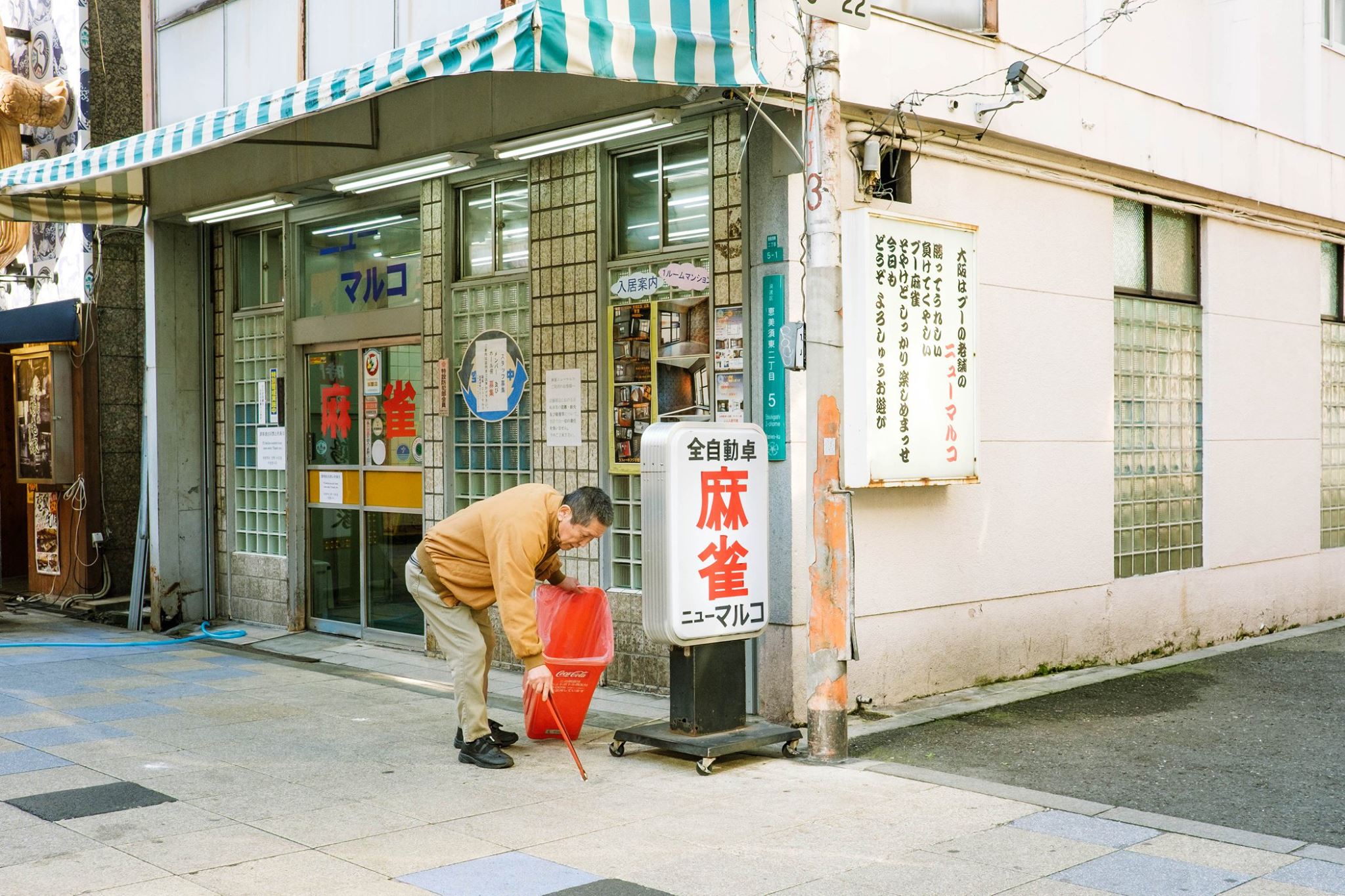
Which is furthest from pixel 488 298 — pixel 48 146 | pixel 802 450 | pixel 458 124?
pixel 48 146

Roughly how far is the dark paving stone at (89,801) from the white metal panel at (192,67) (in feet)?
21.5

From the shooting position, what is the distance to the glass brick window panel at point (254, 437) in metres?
12.1

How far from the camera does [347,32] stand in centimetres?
938

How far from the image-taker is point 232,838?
5582 millimetres

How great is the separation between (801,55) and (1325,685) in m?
5.98

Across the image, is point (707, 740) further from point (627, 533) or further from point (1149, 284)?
point (1149, 284)

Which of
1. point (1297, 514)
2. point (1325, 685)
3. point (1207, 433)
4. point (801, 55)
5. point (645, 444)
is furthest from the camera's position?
point (1297, 514)

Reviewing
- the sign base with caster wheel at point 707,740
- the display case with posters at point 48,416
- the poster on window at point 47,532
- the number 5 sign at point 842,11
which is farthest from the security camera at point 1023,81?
the poster on window at point 47,532

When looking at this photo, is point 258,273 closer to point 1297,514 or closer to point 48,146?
point 48,146

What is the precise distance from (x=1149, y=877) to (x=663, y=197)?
5.48m

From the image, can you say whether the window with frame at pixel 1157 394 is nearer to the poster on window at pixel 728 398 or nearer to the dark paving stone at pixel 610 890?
the poster on window at pixel 728 398

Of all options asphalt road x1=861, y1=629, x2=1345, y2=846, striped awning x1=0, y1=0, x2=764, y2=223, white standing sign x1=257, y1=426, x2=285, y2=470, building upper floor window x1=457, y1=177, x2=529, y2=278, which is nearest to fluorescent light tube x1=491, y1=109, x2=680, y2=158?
building upper floor window x1=457, y1=177, x2=529, y2=278

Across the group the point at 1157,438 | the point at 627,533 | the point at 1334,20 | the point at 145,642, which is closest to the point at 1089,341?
the point at 1157,438

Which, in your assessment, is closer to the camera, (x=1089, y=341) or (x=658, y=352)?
(x=658, y=352)
